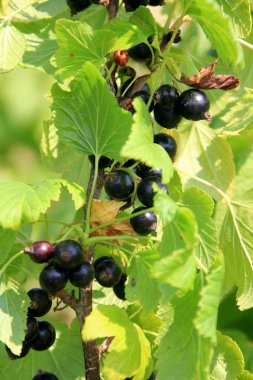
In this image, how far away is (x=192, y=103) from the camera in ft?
3.22

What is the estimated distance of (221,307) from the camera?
64.3 inches

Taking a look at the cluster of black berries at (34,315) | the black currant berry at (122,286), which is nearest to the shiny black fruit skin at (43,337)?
the cluster of black berries at (34,315)

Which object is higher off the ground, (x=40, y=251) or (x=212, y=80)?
(x=212, y=80)

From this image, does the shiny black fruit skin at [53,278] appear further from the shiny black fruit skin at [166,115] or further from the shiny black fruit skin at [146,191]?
the shiny black fruit skin at [166,115]

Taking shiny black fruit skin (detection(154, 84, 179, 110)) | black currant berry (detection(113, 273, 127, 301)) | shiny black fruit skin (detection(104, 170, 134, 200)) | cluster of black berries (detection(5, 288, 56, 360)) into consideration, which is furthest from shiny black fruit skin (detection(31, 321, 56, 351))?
shiny black fruit skin (detection(154, 84, 179, 110))

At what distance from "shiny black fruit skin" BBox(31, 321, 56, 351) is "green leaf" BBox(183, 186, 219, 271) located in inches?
9.1

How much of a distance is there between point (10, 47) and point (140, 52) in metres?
0.20

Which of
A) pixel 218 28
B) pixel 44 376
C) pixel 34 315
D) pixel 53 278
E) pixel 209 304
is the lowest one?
pixel 44 376

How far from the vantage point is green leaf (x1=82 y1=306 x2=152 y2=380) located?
2.92ft

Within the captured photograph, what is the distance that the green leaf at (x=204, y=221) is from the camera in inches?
36.8

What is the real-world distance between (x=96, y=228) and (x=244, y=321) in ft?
2.51

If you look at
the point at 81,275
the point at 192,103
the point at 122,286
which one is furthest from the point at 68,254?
the point at 192,103

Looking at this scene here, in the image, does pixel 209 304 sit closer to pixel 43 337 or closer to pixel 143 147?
pixel 143 147

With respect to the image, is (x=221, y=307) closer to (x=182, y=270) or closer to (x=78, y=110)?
(x=78, y=110)
